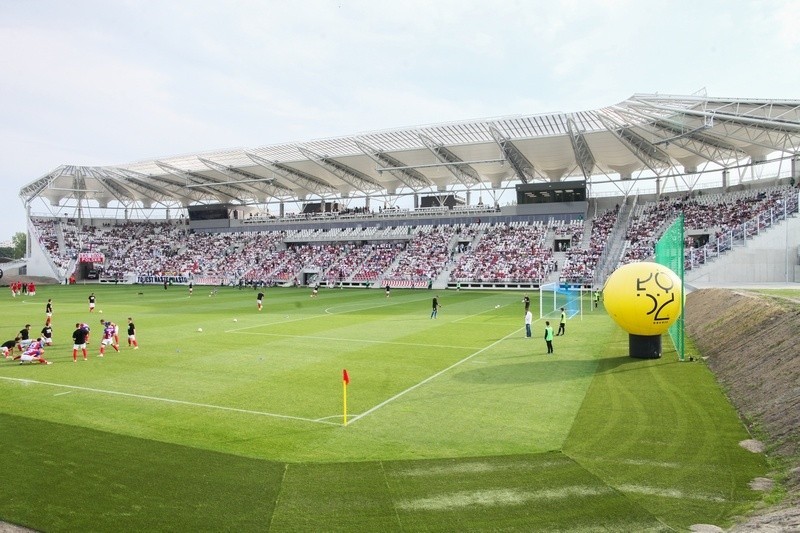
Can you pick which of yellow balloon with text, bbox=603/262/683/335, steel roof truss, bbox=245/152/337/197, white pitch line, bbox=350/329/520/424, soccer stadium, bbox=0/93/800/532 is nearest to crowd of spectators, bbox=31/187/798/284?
soccer stadium, bbox=0/93/800/532

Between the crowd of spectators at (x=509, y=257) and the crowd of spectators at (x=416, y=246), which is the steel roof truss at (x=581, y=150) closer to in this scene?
the crowd of spectators at (x=416, y=246)

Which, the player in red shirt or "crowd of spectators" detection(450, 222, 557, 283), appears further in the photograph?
Answer: "crowd of spectators" detection(450, 222, 557, 283)

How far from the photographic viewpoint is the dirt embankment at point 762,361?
31.8 ft

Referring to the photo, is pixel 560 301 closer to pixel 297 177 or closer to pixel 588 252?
pixel 588 252

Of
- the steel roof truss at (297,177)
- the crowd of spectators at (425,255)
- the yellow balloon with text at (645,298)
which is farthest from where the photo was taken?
the steel roof truss at (297,177)

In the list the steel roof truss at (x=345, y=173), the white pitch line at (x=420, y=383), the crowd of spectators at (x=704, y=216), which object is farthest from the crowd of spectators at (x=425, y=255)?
the white pitch line at (x=420, y=383)

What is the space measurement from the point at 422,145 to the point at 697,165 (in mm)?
30354

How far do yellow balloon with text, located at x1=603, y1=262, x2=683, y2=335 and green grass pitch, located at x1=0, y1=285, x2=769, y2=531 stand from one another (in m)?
1.39

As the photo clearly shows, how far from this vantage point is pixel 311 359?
1881cm

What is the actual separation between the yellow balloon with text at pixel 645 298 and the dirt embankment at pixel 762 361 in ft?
6.55

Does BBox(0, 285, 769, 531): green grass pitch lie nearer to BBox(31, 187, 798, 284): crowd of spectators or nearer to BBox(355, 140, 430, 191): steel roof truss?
BBox(31, 187, 798, 284): crowd of spectators

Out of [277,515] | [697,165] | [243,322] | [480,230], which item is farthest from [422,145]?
[277,515]

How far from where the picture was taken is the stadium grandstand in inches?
1738

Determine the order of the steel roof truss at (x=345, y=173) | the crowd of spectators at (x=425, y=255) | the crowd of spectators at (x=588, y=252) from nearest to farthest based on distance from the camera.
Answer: the crowd of spectators at (x=588, y=252)
the steel roof truss at (x=345, y=173)
the crowd of spectators at (x=425, y=255)
